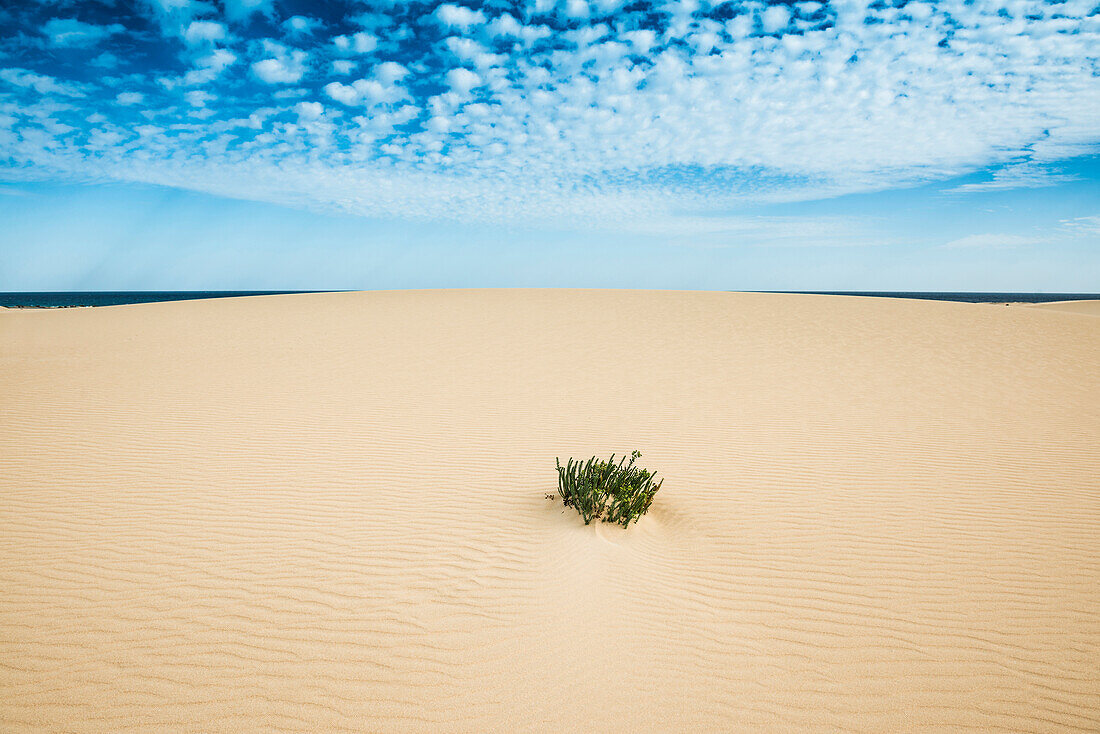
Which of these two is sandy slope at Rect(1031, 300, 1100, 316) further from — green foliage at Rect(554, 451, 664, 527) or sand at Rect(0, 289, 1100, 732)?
green foliage at Rect(554, 451, 664, 527)

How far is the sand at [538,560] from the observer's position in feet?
9.29

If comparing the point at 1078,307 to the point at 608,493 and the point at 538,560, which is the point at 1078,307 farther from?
the point at 538,560

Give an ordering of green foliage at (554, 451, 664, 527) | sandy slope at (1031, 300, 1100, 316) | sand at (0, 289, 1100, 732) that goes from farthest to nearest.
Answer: sandy slope at (1031, 300, 1100, 316)
green foliage at (554, 451, 664, 527)
sand at (0, 289, 1100, 732)

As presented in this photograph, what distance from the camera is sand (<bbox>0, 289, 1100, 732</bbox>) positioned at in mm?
2830

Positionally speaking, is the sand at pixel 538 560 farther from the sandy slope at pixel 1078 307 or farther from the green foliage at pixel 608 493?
the sandy slope at pixel 1078 307

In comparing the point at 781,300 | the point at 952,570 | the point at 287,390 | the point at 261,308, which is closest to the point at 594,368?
the point at 287,390

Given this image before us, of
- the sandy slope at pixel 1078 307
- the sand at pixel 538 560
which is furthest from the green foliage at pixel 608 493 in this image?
the sandy slope at pixel 1078 307

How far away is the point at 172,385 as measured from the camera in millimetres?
10148

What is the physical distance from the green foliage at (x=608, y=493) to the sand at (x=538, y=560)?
7.1 inches

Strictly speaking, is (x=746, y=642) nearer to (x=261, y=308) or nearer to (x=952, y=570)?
(x=952, y=570)

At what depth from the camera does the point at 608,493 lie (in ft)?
15.6

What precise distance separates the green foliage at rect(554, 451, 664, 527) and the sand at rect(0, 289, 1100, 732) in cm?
18

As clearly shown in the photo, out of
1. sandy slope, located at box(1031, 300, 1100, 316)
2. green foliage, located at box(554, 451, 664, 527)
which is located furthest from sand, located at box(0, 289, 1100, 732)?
sandy slope, located at box(1031, 300, 1100, 316)

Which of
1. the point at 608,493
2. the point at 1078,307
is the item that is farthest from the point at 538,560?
the point at 1078,307
